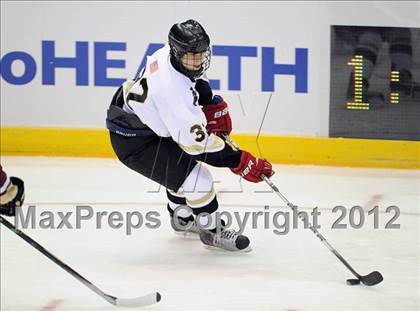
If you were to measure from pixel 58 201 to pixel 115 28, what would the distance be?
1440 mm

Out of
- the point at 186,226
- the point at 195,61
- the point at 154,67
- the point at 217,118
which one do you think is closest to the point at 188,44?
the point at 195,61

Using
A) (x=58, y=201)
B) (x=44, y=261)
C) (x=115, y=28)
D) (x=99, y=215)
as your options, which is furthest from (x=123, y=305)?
(x=115, y=28)

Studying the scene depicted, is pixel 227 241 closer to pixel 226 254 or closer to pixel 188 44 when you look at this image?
pixel 226 254

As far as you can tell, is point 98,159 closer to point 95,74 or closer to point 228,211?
point 95,74

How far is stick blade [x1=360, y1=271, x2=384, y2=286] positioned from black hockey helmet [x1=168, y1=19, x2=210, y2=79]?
0.94 metres

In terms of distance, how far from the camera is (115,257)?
352 centimetres

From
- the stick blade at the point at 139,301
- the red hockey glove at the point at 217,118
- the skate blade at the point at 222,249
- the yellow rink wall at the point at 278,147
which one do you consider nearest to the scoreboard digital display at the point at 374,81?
the yellow rink wall at the point at 278,147

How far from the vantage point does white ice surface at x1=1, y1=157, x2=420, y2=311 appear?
9.68 ft

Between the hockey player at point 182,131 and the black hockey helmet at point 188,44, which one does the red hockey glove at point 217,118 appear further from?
the black hockey helmet at point 188,44

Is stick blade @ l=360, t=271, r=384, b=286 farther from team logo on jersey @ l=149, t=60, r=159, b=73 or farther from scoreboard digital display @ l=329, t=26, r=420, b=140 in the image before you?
scoreboard digital display @ l=329, t=26, r=420, b=140

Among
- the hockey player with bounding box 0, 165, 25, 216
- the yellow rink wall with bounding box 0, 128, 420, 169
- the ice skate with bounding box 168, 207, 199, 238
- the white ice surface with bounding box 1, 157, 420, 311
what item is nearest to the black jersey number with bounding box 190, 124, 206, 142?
the white ice surface with bounding box 1, 157, 420, 311

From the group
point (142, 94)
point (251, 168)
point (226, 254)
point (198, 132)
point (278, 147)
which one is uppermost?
point (142, 94)

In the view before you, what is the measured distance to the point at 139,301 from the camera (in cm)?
286

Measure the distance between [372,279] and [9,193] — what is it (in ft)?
4.20
